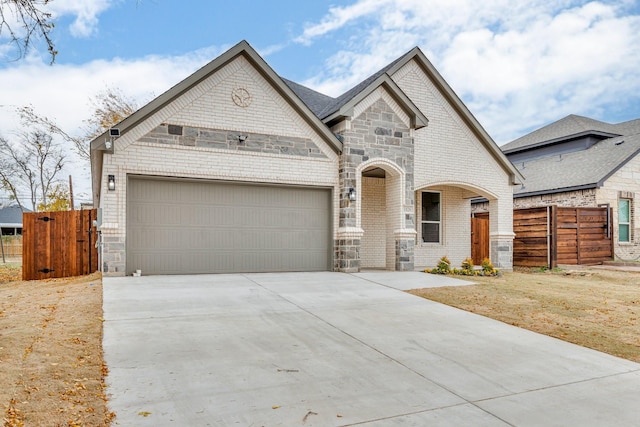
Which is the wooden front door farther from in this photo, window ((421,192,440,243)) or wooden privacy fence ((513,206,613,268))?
window ((421,192,440,243))

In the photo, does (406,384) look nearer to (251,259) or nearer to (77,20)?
(77,20)

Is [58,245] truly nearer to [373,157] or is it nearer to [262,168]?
[262,168]

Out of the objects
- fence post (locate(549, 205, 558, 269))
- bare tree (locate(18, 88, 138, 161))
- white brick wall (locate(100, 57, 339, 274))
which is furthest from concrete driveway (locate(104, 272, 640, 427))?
bare tree (locate(18, 88, 138, 161))

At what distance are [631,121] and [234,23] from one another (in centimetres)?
2288

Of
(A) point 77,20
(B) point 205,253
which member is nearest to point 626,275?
(B) point 205,253

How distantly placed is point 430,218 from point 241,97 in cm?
816

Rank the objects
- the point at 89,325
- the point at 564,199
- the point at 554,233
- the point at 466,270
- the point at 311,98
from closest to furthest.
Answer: the point at 89,325 → the point at 466,270 → the point at 554,233 → the point at 311,98 → the point at 564,199

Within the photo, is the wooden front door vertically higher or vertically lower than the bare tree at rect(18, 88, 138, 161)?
lower

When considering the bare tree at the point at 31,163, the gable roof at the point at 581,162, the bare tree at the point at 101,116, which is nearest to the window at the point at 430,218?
the gable roof at the point at 581,162

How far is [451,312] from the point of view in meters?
7.52

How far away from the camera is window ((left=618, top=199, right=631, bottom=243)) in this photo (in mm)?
18859

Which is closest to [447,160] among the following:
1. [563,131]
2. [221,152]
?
[221,152]

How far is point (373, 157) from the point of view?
494 inches

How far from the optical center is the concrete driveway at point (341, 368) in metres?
3.58
